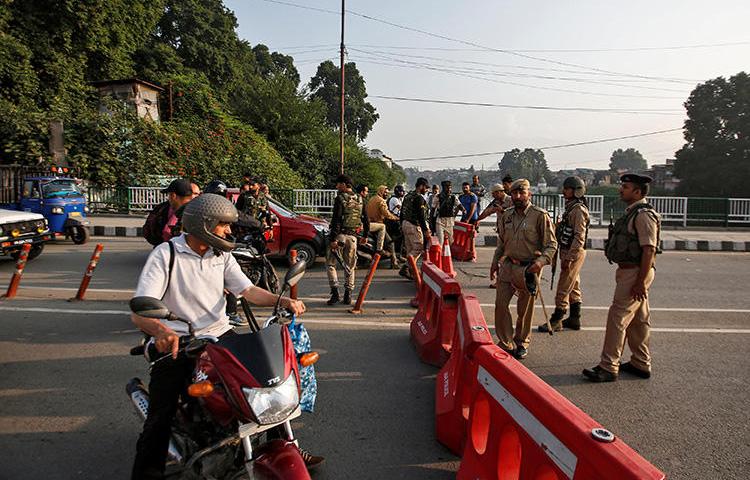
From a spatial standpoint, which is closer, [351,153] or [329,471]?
[329,471]

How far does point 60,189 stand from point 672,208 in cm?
2069

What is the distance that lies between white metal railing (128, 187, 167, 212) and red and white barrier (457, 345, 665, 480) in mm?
19927

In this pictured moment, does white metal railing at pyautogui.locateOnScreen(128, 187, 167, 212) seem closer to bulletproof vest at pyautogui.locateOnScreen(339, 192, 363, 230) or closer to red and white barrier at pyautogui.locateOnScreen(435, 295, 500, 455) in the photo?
bulletproof vest at pyautogui.locateOnScreen(339, 192, 363, 230)

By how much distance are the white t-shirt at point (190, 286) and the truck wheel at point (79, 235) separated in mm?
12172

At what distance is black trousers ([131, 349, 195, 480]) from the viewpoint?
8.70 feet

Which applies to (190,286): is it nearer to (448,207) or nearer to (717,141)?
(448,207)

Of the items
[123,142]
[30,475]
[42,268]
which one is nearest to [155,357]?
[30,475]

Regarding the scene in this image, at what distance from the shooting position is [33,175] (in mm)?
14398

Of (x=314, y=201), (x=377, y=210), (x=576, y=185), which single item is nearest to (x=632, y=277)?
(x=576, y=185)

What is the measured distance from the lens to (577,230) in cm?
662

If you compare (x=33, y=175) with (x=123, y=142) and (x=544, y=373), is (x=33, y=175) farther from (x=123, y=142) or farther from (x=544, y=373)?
(x=544, y=373)

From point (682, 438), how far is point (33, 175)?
15921 millimetres

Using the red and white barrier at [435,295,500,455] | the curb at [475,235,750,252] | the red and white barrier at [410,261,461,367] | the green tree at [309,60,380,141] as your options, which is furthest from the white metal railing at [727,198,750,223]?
the green tree at [309,60,380,141]

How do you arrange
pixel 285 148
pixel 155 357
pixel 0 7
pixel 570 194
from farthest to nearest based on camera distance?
pixel 285 148, pixel 0 7, pixel 570 194, pixel 155 357
